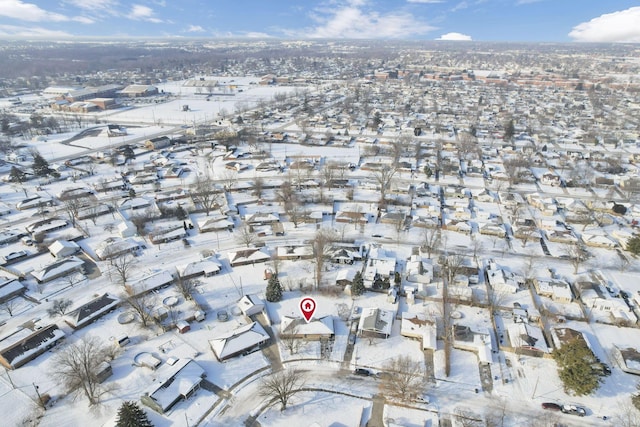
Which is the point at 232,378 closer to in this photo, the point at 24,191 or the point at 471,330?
the point at 471,330

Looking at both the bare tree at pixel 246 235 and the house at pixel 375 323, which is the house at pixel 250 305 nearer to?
the house at pixel 375 323

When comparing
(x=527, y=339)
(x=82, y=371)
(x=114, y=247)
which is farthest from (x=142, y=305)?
(x=527, y=339)

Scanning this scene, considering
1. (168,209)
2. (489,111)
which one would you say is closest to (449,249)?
(168,209)

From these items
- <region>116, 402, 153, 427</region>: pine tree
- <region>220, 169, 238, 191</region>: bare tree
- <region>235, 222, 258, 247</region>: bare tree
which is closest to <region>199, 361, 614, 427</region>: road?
<region>116, 402, 153, 427</region>: pine tree

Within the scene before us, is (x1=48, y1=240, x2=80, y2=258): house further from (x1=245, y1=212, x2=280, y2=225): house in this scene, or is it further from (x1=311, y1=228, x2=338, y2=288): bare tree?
(x1=311, y1=228, x2=338, y2=288): bare tree

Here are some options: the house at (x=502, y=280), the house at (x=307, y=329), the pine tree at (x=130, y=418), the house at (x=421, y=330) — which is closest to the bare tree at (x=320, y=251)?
the house at (x=307, y=329)

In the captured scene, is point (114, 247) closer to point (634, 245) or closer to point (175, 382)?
point (175, 382)
